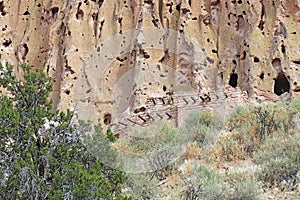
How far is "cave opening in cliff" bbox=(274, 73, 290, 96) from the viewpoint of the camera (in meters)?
15.1

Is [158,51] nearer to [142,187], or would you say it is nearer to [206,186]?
[142,187]

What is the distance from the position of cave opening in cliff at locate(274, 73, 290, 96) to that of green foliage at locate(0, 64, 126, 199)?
9124 millimetres

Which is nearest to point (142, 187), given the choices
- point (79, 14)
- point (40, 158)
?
point (40, 158)

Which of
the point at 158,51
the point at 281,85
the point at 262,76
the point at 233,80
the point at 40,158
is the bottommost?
the point at 40,158

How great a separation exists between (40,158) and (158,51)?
1066 centimetres

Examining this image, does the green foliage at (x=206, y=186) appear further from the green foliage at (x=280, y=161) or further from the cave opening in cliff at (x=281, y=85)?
the cave opening in cliff at (x=281, y=85)

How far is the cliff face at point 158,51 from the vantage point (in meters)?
15.2

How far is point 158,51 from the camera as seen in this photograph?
16828 millimetres

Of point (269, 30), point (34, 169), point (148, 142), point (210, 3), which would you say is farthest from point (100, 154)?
point (210, 3)

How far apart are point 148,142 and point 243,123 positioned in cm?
211

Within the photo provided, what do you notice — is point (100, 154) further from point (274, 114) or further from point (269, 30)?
point (269, 30)

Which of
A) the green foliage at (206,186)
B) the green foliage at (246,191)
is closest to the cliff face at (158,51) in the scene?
the green foliage at (206,186)

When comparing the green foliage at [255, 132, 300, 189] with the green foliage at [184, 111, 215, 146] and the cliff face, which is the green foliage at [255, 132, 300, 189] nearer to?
the green foliage at [184, 111, 215, 146]

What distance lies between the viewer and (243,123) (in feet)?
39.5
